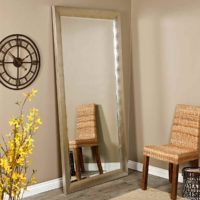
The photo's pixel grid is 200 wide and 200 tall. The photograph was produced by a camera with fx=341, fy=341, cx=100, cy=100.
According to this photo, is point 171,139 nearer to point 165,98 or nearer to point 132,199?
point 165,98

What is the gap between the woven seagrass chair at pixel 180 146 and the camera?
10.6ft

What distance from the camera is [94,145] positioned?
12.3 feet

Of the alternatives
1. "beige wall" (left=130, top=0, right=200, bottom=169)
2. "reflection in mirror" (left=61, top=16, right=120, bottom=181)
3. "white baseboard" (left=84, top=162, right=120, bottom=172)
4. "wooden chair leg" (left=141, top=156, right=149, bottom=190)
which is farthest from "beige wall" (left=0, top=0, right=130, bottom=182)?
"wooden chair leg" (left=141, top=156, right=149, bottom=190)

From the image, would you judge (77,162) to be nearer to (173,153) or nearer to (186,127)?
(173,153)

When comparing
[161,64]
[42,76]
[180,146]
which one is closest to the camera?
[42,76]

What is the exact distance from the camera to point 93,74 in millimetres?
3762

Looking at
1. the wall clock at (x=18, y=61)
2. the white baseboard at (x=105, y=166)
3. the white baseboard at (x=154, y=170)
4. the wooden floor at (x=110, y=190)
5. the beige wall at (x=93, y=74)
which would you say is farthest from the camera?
the white baseboard at (x=154, y=170)

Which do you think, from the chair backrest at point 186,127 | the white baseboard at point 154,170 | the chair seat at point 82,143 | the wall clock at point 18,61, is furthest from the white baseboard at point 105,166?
the wall clock at point 18,61

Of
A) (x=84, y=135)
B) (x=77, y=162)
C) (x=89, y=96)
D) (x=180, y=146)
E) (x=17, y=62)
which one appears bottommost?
(x=77, y=162)

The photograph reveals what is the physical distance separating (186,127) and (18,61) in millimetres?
1818

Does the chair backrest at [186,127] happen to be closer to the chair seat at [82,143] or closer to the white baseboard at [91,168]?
the white baseboard at [91,168]

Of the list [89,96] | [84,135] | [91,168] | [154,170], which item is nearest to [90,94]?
[89,96]

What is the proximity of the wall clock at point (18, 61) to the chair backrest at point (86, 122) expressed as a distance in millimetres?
646

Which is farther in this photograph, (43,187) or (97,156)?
(97,156)
